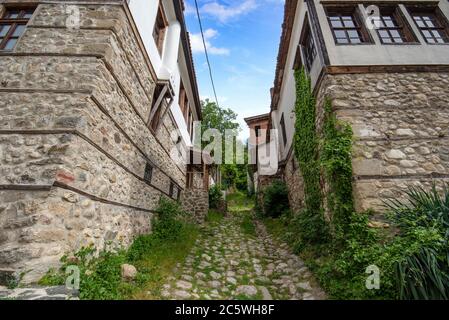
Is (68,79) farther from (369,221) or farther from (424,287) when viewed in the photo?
(424,287)

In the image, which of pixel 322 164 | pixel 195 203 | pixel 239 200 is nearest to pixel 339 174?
pixel 322 164

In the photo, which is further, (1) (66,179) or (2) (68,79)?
(2) (68,79)

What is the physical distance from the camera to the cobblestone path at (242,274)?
3.32 meters

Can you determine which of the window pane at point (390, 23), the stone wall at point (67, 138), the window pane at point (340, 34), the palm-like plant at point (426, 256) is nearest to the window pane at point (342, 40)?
the window pane at point (340, 34)

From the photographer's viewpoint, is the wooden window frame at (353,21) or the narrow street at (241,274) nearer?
the narrow street at (241,274)

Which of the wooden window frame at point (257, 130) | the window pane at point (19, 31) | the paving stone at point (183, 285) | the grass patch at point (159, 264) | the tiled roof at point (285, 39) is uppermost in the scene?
→ the wooden window frame at point (257, 130)

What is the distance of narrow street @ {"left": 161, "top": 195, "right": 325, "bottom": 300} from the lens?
131 inches

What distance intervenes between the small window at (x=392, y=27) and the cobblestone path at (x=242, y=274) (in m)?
6.25

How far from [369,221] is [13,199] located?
5471mm

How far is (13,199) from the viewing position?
2.59 metres

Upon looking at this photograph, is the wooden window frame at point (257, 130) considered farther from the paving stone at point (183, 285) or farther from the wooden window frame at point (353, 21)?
the paving stone at point (183, 285)

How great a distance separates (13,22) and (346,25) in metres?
8.11
